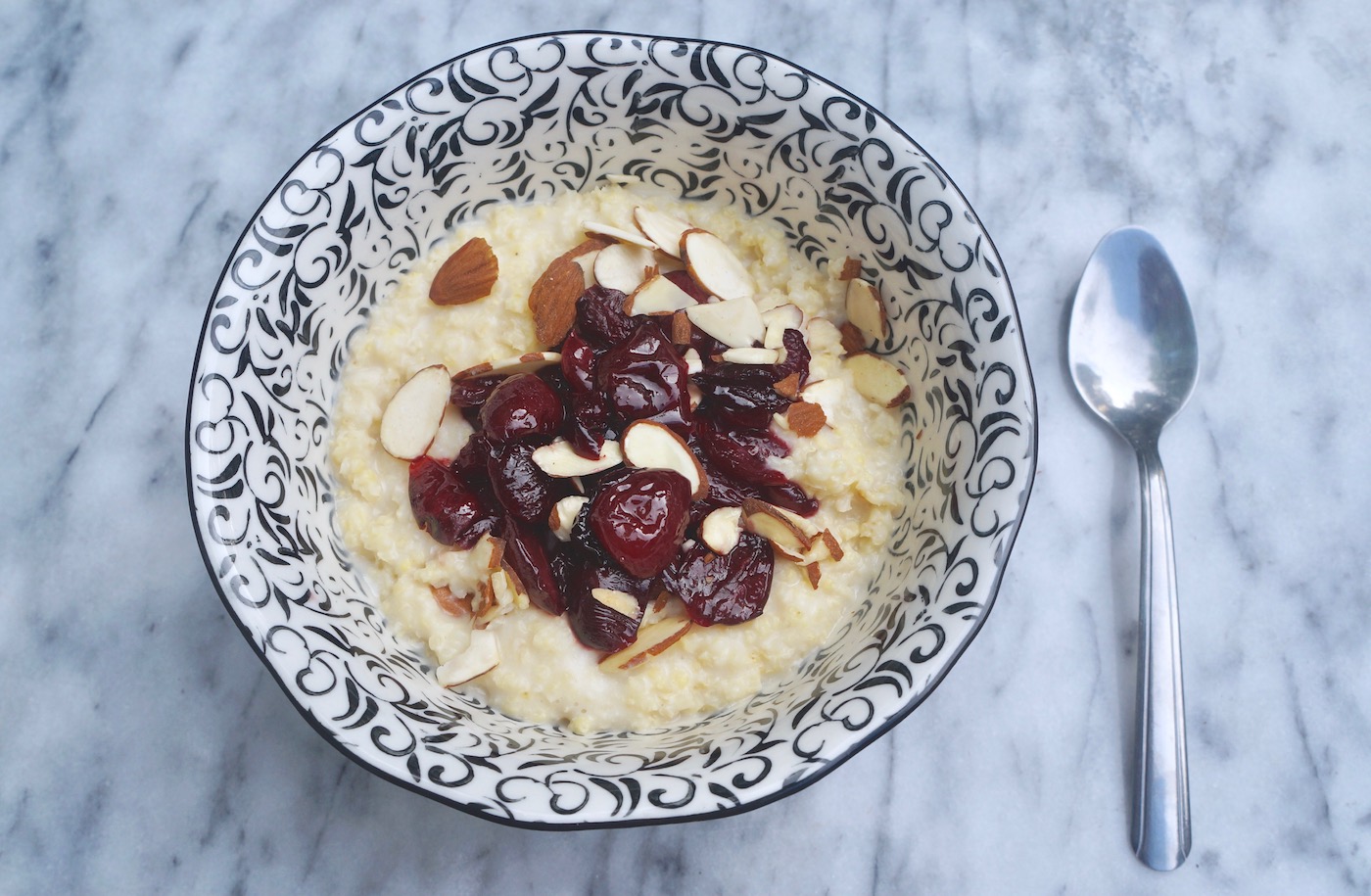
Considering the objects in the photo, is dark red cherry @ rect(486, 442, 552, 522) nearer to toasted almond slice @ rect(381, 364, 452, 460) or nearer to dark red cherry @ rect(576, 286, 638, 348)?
toasted almond slice @ rect(381, 364, 452, 460)

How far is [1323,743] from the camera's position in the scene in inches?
89.3

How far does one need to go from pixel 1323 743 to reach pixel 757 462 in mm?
1565

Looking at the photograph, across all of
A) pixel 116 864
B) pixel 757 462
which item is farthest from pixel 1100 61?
pixel 116 864

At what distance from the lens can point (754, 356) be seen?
74.2 inches

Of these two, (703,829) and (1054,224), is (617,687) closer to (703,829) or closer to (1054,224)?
(703,829)

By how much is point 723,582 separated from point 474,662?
0.50 meters

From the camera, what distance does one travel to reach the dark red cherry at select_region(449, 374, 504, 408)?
1938mm

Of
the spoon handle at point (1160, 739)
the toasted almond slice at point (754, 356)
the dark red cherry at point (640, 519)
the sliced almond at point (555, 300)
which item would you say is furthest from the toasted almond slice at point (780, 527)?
the spoon handle at point (1160, 739)

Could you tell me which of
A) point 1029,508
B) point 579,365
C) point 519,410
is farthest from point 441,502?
point 1029,508

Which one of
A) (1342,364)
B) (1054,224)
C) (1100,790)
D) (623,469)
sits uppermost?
(1054,224)

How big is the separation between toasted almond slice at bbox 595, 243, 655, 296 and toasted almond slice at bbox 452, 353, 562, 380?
0.19 meters

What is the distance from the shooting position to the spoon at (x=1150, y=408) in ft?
7.02

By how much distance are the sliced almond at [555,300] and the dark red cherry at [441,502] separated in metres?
0.34

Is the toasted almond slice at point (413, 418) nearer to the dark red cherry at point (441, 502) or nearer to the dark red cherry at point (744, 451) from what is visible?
the dark red cherry at point (441, 502)
